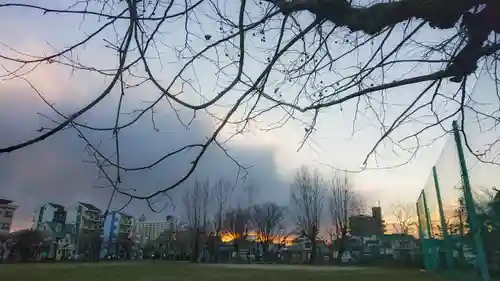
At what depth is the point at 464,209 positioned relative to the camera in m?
3.86

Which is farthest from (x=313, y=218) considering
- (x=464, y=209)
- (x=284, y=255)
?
(x=464, y=209)

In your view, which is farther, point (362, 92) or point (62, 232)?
point (62, 232)

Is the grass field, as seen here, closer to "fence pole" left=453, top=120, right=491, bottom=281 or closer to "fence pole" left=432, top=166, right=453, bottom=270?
"fence pole" left=432, top=166, right=453, bottom=270

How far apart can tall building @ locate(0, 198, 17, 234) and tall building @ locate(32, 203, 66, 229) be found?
6.63 metres

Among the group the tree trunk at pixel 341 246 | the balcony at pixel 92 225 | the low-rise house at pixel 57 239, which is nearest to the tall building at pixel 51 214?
the low-rise house at pixel 57 239

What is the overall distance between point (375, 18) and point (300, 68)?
63cm

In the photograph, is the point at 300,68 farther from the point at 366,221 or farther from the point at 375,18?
the point at 366,221

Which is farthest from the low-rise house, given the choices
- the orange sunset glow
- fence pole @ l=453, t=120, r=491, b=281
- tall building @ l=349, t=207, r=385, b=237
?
fence pole @ l=453, t=120, r=491, b=281

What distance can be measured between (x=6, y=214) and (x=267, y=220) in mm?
29837

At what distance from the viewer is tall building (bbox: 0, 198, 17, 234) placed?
46.5 metres

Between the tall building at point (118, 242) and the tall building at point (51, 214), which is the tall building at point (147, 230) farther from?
the tall building at point (51, 214)

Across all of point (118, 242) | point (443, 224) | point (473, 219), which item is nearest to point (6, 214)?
point (118, 242)

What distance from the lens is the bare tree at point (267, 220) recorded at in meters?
51.6

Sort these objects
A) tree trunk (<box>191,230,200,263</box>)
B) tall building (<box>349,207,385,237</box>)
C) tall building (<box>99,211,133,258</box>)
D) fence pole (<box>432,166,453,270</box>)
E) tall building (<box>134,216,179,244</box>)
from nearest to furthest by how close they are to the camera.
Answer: fence pole (<box>432,166,453,270</box>)
tall building (<box>349,207,385,237</box>)
tree trunk (<box>191,230,200,263</box>)
tall building (<box>99,211,133,258</box>)
tall building (<box>134,216,179,244</box>)
